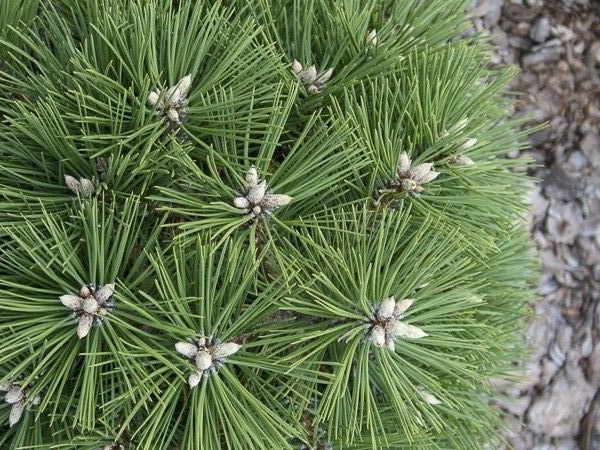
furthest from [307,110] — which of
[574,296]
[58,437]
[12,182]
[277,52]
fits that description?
[574,296]

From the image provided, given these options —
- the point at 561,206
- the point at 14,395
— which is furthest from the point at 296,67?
the point at 561,206

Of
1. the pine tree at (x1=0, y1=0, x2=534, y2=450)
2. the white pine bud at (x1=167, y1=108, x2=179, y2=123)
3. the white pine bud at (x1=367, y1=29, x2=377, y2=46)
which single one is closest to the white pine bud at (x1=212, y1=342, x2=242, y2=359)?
the pine tree at (x1=0, y1=0, x2=534, y2=450)

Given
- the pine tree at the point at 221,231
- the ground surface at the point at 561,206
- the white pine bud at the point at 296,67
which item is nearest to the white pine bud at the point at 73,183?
the pine tree at the point at 221,231

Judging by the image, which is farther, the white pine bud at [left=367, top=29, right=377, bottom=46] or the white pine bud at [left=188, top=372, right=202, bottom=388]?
the white pine bud at [left=367, top=29, right=377, bottom=46]

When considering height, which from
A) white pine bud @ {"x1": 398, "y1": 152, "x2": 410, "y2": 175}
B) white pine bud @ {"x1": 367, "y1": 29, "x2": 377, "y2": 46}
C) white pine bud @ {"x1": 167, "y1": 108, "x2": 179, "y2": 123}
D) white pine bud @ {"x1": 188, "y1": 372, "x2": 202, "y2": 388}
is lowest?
white pine bud @ {"x1": 188, "y1": 372, "x2": 202, "y2": 388}

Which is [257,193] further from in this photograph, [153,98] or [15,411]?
[15,411]

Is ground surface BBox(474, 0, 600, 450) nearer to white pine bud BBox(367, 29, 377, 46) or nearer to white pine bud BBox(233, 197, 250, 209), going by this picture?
white pine bud BBox(367, 29, 377, 46)

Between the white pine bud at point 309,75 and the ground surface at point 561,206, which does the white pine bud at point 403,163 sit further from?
the ground surface at point 561,206
